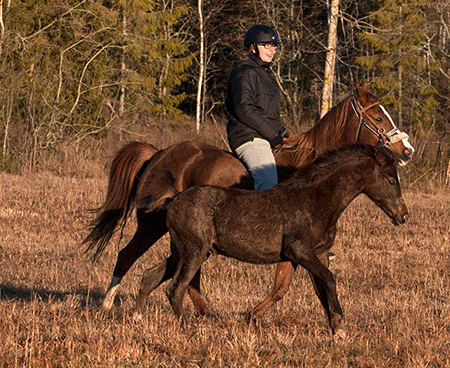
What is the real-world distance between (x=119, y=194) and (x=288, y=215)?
2.64m

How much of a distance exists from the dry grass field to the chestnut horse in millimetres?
626

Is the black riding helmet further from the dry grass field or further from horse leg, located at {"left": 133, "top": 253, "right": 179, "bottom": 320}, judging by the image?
the dry grass field

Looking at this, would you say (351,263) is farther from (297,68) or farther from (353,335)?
(297,68)

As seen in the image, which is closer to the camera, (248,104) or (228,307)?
(248,104)

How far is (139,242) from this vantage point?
8.63m

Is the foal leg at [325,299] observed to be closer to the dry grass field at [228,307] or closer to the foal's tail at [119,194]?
the dry grass field at [228,307]

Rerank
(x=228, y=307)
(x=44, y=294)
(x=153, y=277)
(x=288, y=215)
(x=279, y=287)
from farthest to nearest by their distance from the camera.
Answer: (x=44, y=294) → (x=228, y=307) → (x=279, y=287) → (x=153, y=277) → (x=288, y=215)

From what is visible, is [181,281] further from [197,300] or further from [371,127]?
[371,127]

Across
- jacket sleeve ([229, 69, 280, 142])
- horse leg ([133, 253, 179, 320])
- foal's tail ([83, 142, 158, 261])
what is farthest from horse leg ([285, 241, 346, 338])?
foal's tail ([83, 142, 158, 261])

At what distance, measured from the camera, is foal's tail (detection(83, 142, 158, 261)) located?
8.98 meters

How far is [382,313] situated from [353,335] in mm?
1333

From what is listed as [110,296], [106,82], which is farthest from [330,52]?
[110,296]

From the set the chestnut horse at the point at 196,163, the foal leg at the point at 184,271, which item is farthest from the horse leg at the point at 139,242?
the foal leg at the point at 184,271

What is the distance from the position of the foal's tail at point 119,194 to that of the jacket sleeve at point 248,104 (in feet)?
4.17
